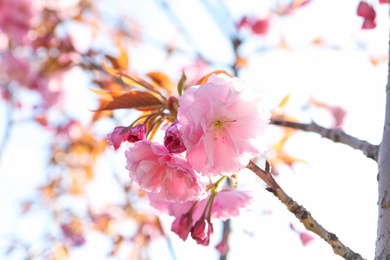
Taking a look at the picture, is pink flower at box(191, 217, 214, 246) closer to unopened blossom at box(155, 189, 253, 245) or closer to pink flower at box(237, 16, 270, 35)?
unopened blossom at box(155, 189, 253, 245)

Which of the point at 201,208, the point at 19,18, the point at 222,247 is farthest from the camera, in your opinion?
the point at 19,18

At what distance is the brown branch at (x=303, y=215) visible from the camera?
26.4 inches

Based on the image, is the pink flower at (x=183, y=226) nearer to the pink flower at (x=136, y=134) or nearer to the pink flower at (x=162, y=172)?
the pink flower at (x=162, y=172)

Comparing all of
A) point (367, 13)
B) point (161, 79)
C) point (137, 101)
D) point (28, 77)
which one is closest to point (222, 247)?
point (161, 79)

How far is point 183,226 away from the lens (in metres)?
0.79

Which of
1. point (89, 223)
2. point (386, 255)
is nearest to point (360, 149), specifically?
point (386, 255)

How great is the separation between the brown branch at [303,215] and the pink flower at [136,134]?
228 millimetres

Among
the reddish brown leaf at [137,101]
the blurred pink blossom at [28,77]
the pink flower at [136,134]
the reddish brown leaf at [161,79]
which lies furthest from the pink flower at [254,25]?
the pink flower at [136,134]

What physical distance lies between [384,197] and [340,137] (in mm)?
322

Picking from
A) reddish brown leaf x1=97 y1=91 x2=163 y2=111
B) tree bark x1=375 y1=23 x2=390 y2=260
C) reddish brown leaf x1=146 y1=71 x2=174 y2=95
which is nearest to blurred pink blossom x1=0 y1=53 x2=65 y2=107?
reddish brown leaf x1=146 y1=71 x2=174 y2=95

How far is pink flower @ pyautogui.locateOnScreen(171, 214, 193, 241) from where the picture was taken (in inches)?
31.1

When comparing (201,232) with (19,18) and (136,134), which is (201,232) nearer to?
(136,134)

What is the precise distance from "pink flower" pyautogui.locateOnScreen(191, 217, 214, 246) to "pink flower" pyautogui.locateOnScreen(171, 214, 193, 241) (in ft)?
0.04

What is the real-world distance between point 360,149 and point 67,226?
11.0 ft
